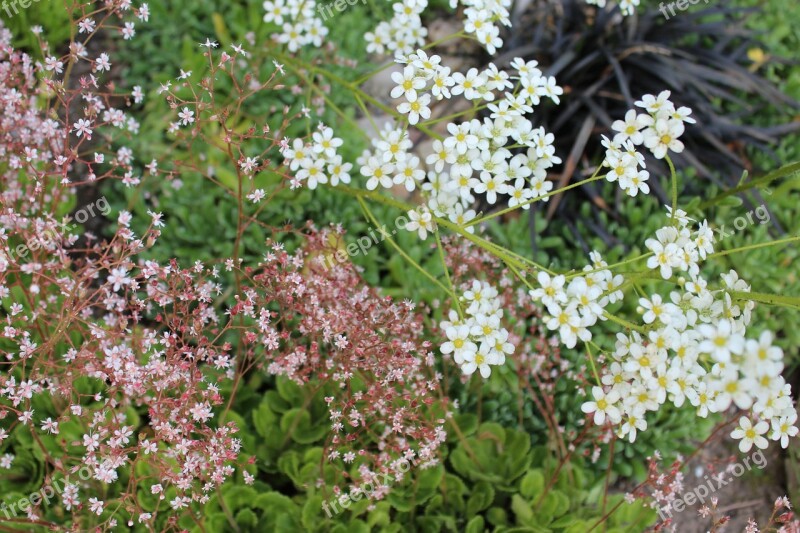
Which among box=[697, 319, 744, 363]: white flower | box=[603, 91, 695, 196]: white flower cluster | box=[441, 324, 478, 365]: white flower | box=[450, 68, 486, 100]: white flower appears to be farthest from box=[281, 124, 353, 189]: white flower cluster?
box=[697, 319, 744, 363]: white flower

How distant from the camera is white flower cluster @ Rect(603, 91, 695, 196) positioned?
6.45ft

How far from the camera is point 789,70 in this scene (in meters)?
4.60

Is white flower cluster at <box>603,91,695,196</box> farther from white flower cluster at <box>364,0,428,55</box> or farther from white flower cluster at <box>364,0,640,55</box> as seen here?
white flower cluster at <box>364,0,428,55</box>

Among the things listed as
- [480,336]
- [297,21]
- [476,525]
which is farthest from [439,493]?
[297,21]

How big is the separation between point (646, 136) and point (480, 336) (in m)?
0.74

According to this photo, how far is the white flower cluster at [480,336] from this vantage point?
189 centimetres

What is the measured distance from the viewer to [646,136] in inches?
78.5

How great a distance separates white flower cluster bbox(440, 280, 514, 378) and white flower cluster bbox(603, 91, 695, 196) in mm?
499

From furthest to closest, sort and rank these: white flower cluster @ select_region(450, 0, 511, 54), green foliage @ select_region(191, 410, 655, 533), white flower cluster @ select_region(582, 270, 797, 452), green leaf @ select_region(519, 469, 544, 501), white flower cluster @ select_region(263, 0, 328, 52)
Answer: white flower cluster @ select_region(263, 0, 328, 52)
green leaf @ select_region(519, 469, 544, 501)
green foliage @ select_region(191, 410, 655, 533)
white flower cluster @ select_region(450, 0, 511, 54)
white flower cluster @ select_region(582, 270, 797, 452)

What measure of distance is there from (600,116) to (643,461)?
177 centimetres

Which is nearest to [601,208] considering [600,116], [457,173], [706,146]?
[600,116]

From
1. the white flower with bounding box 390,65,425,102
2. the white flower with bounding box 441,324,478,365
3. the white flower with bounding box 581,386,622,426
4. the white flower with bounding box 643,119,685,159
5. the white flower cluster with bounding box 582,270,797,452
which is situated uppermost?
the white flower with bounding box 390,65,425,102

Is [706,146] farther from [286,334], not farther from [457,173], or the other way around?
[286,334]

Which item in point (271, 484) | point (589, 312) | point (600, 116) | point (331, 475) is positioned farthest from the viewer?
A: point (600, 116)
